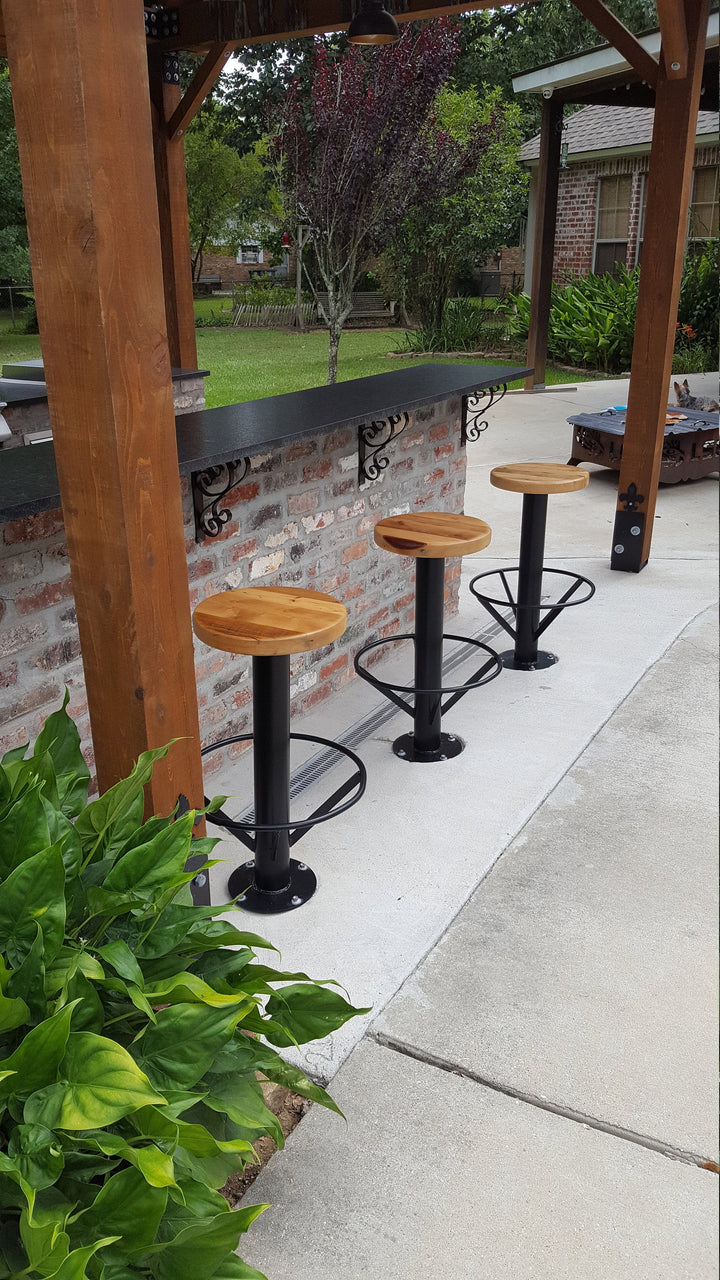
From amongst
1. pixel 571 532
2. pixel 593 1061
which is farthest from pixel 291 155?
pixel 593 1061

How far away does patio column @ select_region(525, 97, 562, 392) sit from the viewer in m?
10.4

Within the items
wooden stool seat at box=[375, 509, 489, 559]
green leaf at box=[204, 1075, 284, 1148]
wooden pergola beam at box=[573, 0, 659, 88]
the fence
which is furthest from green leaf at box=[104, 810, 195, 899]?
the fence

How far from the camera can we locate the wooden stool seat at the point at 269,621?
223cm

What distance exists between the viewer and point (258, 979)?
1.75m

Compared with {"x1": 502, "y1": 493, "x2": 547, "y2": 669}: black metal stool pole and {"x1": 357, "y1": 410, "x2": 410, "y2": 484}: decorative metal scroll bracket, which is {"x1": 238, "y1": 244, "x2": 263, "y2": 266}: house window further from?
{"x1": 502, "y1": 493, "x2": 547, "y2": 669}: black metal stool pole

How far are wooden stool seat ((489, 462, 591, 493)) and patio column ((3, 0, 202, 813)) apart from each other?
2066mm

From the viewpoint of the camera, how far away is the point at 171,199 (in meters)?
6.12

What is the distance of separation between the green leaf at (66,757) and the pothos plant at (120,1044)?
0.06 feet

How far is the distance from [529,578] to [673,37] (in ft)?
8.35

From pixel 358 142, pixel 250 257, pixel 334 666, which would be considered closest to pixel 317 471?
pixel 334 666

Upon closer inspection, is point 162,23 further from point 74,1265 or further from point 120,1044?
point 74,1265

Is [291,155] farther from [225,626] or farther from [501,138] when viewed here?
[225,626]

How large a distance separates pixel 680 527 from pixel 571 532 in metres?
0.69

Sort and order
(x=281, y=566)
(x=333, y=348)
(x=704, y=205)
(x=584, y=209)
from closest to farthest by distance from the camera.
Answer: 1. (x=281, y=566)
2. (x=333, y=348)
3. (x=704, y=205)
4. (x=584, y=209)
